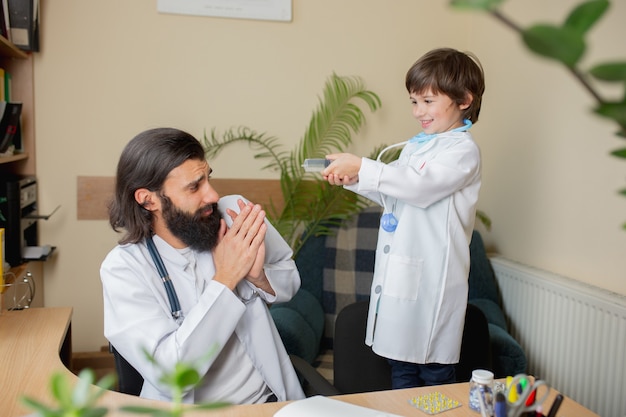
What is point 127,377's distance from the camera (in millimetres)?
1558

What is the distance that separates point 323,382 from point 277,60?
6.27ft

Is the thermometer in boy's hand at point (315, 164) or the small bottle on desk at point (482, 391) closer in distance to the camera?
the small bottle on desk at point (482, 391)

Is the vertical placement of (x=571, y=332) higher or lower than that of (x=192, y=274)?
lower

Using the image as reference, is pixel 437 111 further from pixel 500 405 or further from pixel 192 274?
pixel 500 405

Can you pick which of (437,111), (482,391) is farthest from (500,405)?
(437,111)

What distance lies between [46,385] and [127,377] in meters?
0.22

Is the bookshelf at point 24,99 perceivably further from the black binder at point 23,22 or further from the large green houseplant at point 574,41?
the large green houseplant at point 574,41

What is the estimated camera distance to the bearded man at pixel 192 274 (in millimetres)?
1512

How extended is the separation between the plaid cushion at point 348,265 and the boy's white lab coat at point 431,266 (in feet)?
2.73

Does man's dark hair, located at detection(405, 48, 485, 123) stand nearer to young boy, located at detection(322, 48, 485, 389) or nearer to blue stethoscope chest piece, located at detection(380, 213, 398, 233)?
young boy, located at detection(322, 48, 485, 389)

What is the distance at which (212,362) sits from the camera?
61.9 inches

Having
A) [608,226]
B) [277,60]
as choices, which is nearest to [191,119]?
[277,60]

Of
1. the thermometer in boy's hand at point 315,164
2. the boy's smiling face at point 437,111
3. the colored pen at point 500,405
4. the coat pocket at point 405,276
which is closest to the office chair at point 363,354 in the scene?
the coat pocket at point 405,276

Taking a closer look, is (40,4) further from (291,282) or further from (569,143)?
(569,143)
